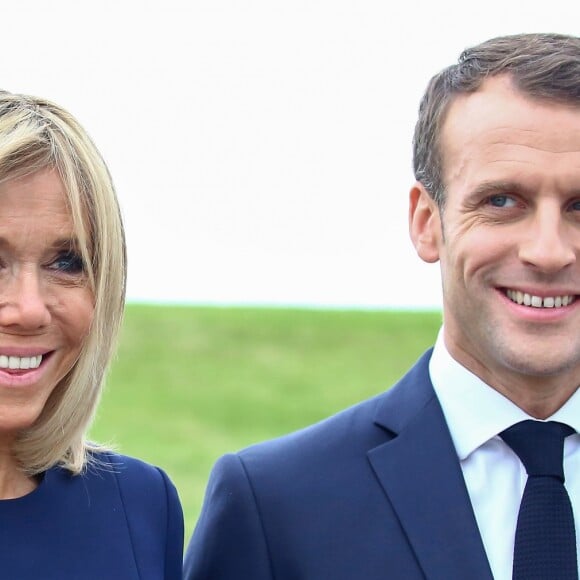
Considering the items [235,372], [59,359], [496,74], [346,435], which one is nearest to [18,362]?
[59,359]

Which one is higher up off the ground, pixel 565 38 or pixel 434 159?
pixel 565 38

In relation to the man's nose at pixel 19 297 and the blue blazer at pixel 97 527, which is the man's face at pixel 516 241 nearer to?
the blue blazer at pixel 97 527

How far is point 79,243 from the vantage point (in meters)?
2.88

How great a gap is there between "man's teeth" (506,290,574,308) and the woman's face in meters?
0.96

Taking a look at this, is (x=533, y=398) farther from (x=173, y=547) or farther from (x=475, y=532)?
(x=173, y=547)

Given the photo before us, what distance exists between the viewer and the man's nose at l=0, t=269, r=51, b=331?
9.17ft

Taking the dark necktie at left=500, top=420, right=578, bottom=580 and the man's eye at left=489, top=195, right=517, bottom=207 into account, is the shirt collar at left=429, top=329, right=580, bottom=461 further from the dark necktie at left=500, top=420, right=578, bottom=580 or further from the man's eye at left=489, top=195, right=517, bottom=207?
the man's eye at left=489, top=195, right=517, bottom=207

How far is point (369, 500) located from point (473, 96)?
98 centimetres

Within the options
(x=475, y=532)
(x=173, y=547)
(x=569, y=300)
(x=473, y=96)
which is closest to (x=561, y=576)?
(x=475, y=532)

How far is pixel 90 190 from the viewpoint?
2.93m

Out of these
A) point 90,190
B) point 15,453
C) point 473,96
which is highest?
point 473,96

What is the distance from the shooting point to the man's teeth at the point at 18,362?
2863 mm

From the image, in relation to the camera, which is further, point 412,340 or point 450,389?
point 412,340

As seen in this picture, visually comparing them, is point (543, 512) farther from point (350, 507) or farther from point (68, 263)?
point (68, 263)
